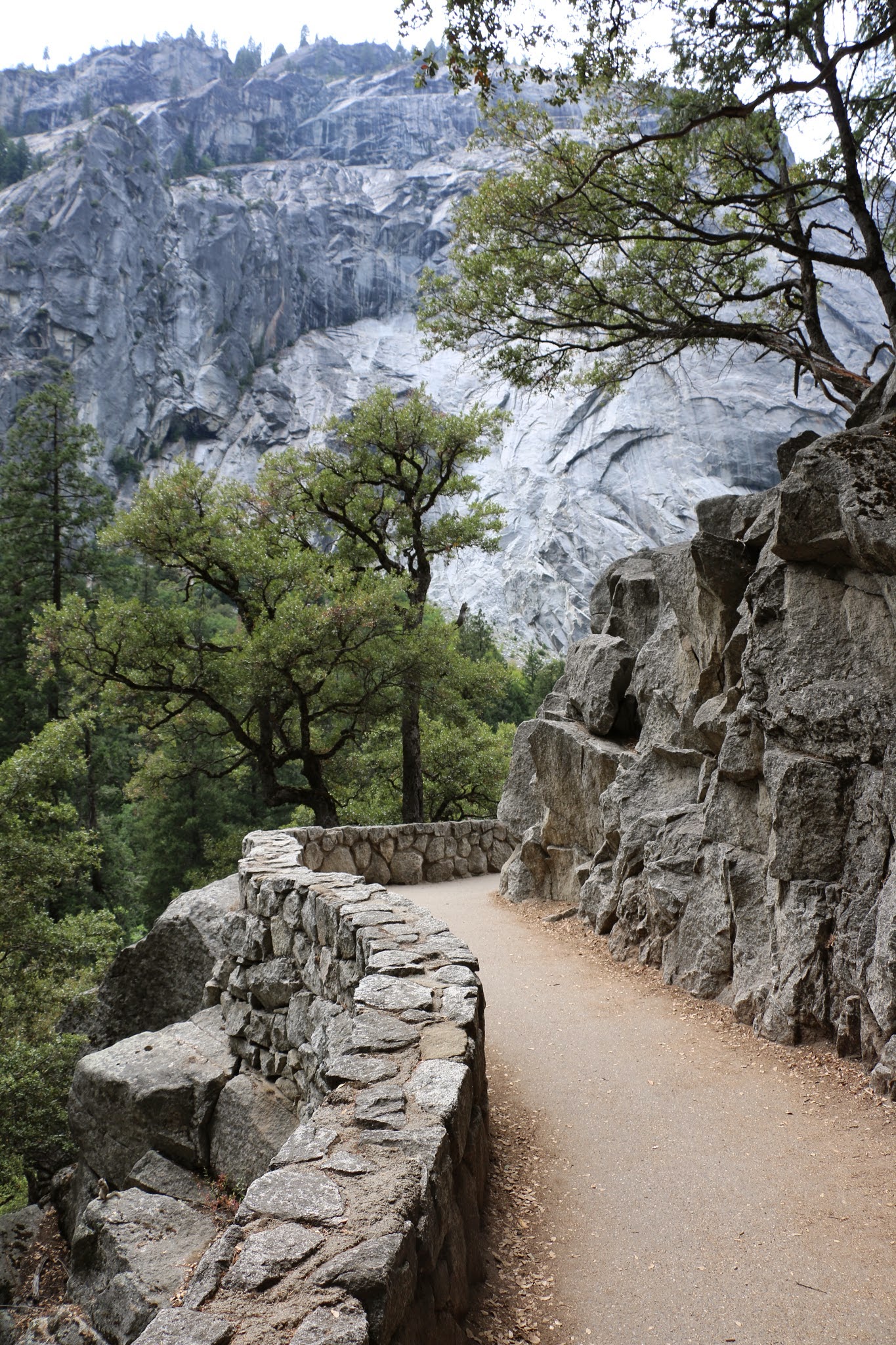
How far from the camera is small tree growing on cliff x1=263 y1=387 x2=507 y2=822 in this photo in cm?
1474

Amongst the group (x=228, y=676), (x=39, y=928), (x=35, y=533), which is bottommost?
(x=39, y=928)

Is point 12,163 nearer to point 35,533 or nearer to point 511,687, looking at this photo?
point 35,533

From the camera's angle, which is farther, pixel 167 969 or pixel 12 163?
pixel 12 163

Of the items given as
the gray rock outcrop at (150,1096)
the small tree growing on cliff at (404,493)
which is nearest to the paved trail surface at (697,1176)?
the gray rock outcrop at (150,1096)

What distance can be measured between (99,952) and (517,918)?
18.8ft

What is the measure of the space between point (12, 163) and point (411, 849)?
83640 mm

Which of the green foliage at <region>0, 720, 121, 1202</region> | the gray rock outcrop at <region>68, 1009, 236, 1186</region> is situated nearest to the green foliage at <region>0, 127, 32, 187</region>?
the green foliage at <region>0, 720, 121, 1202</region>

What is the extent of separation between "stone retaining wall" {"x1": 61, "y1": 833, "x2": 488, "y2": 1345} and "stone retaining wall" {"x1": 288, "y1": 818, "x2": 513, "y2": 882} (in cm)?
277

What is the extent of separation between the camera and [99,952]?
10.8 metres

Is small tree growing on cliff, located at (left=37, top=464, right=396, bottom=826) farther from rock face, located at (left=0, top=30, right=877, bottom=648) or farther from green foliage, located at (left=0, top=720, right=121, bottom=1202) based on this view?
rock face, located at (left=0, top=30, right=877, bottom=648)

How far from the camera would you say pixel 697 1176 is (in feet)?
11.9

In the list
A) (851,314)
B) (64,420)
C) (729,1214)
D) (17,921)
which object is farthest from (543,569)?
(729,1214)

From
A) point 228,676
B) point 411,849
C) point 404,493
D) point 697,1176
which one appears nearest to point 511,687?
point 404,493

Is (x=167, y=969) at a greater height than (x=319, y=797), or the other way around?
(x=319, y=797)
